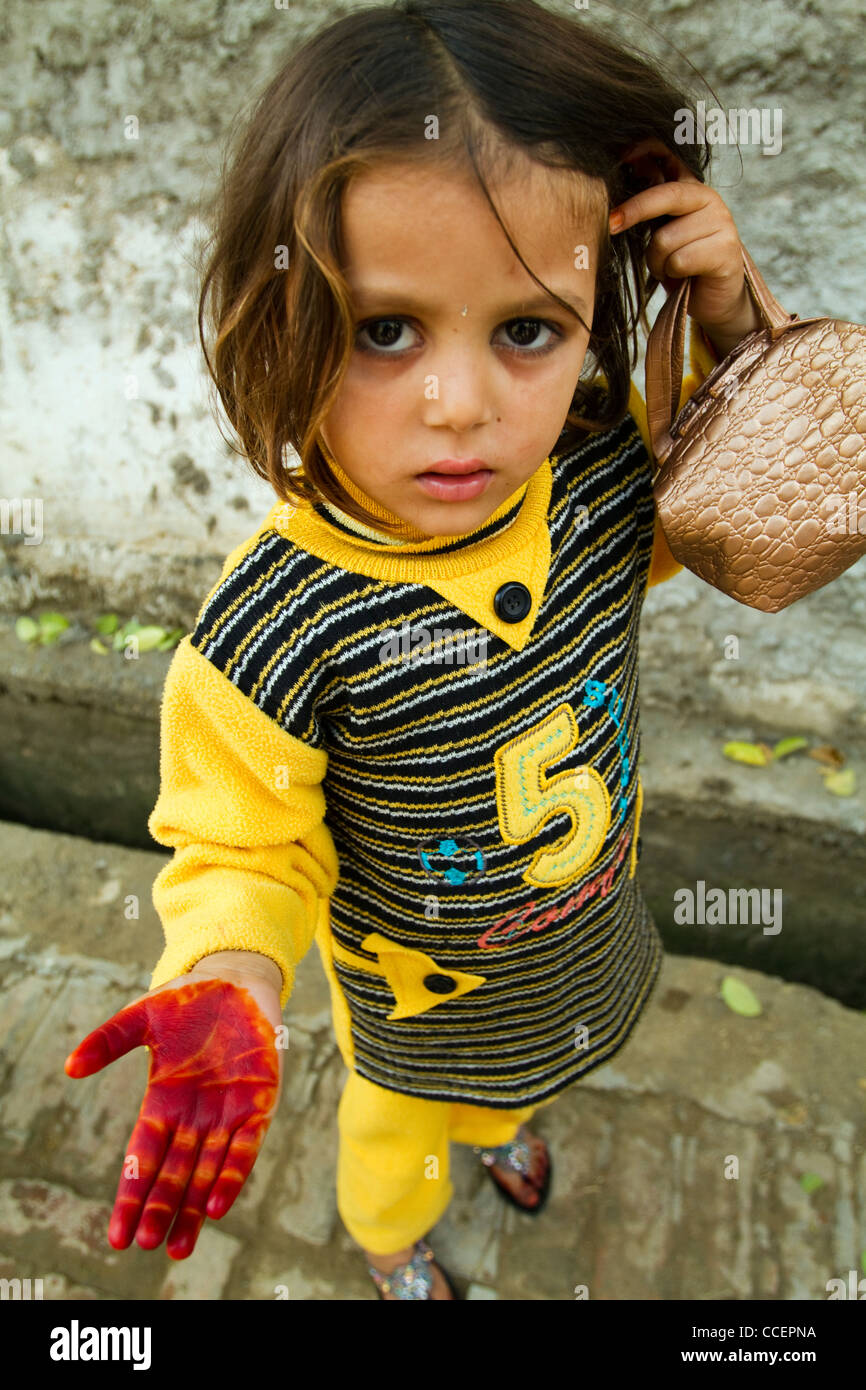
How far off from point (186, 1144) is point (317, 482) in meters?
0.62

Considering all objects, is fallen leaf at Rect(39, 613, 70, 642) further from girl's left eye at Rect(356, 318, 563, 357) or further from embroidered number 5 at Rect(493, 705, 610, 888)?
girl's left eye at Rect(356, 318, 563, 357)

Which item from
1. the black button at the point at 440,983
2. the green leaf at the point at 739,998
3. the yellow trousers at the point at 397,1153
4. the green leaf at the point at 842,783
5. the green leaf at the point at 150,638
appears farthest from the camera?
the green leaf at the point at 150,638

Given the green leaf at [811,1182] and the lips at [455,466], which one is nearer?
the lips at [455,466]

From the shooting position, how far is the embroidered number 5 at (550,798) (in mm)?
1102

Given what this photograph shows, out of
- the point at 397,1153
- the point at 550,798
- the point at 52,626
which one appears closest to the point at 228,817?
the point at 550,798

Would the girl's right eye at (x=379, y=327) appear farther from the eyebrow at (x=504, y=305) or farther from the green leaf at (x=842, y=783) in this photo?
the green leaf at (x=842, y=783)

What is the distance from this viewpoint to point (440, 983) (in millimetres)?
1272

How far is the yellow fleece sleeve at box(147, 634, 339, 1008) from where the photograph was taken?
1012mm

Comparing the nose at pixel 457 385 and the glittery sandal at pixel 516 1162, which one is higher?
the nose at pixel 457 385

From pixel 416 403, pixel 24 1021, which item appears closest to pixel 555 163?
pixel 416 403

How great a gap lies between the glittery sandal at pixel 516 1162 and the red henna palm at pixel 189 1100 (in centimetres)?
113

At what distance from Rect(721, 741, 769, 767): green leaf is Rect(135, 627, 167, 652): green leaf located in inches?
62.9

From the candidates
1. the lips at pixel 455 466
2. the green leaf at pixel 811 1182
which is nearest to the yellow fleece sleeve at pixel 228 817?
the lips at pixel 455 466

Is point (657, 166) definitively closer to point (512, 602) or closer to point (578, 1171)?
point (512, 602)
